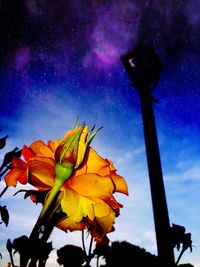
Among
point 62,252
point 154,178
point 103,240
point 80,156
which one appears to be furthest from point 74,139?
point 154,178

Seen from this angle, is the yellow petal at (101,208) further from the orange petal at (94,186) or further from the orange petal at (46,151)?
the orange petal at (46,151)

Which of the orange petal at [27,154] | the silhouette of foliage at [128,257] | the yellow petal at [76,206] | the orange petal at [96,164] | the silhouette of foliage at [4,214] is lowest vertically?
the yellow petal at [76,206]

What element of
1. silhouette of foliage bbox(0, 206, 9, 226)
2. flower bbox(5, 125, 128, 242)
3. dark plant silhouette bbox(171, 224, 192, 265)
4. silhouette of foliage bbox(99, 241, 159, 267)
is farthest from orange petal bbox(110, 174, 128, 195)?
silhouette of foliage bbox(0, 206, 9, 226)

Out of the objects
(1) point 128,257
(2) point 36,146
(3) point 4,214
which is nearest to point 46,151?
(2) point 36,146

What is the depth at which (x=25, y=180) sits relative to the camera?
0.49 metres

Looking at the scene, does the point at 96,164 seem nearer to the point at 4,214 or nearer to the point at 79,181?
the point at 79,181

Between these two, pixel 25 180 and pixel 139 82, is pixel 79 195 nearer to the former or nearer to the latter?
pixel 25 180

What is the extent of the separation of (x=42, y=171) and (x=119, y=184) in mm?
144

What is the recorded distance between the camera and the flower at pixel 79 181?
436 millimetres

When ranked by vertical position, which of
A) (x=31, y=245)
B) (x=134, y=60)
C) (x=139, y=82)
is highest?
(x=134, y=60)

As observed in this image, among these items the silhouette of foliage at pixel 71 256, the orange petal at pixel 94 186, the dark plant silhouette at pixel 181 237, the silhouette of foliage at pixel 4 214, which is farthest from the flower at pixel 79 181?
the silhouette of foliage at pixel 4 214

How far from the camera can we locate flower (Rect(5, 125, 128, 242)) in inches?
17.2

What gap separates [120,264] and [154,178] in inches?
46.5

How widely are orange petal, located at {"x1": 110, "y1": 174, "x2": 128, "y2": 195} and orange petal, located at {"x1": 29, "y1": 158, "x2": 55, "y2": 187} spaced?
11cm
